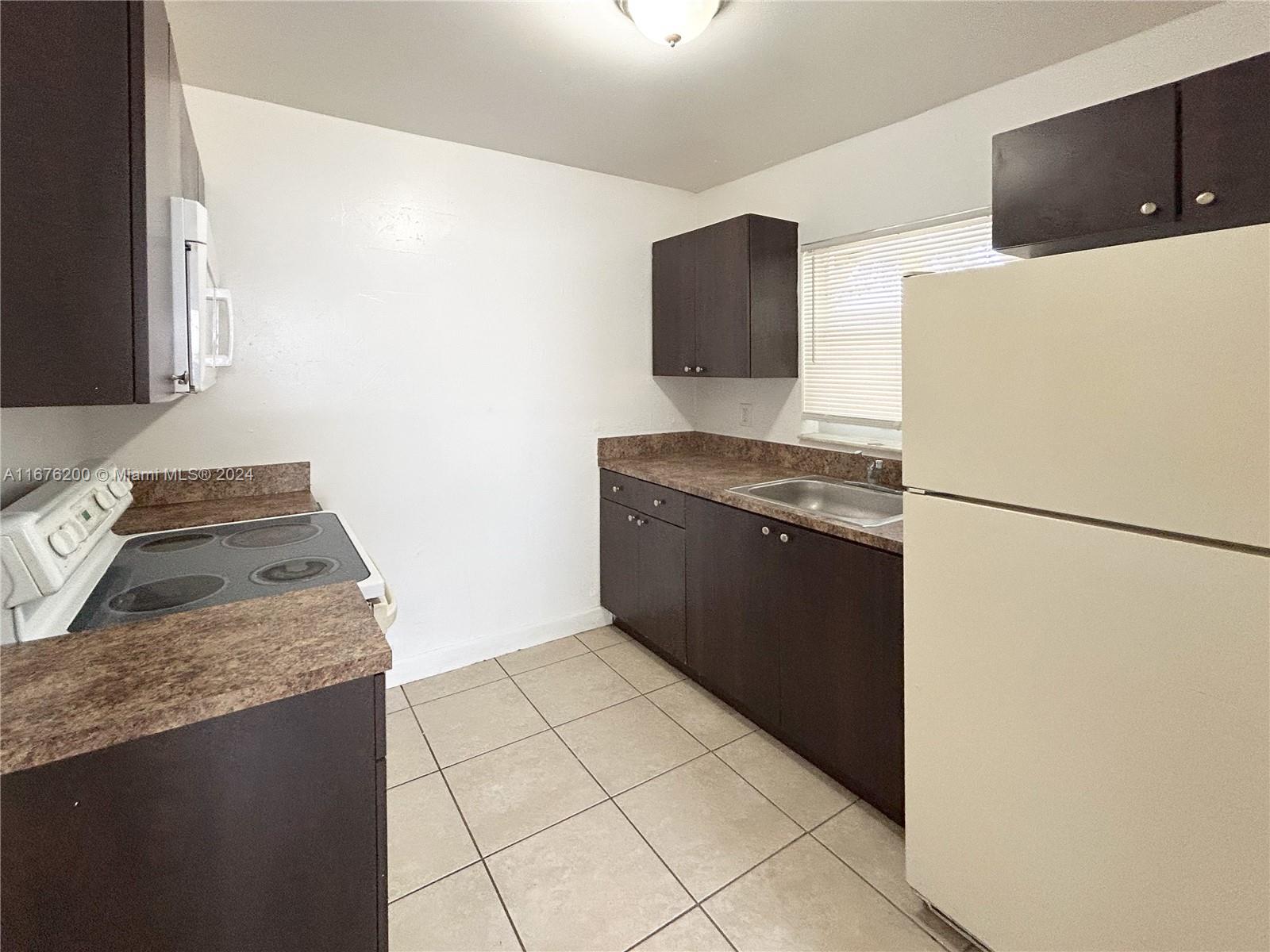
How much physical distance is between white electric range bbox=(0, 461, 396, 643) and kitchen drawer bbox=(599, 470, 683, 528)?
52.8 inches

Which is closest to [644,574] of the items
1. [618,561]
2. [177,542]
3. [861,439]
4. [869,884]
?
[618,561]

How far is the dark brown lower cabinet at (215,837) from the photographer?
31.0 inches

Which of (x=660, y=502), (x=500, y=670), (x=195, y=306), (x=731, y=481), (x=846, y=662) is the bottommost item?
(x=500, y=670)

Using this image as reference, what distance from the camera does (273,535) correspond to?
6.01 feet

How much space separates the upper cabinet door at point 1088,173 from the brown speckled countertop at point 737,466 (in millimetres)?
913

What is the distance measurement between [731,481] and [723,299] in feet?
2.93

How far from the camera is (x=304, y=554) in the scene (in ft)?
5.29

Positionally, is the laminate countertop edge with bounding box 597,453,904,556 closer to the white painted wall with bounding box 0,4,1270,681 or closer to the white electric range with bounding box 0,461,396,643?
the white painted wall with bounding box 0,4,1270,681

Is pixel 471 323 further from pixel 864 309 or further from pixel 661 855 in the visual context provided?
pixel 661 855

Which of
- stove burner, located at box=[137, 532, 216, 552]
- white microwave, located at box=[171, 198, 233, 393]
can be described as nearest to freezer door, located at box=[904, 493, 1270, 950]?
white microwave, located at box=[171, 198, 233, 393]

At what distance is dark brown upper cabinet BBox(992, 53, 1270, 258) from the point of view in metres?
1.25

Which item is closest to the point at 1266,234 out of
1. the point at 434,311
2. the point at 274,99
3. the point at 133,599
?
the point at 133,599

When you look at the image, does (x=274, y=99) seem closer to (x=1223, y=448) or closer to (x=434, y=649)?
(x=434, y=649)

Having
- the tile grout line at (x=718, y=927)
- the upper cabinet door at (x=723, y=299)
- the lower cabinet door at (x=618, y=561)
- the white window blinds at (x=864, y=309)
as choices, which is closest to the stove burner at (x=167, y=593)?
the tile grout line at (x=718, y=927)
